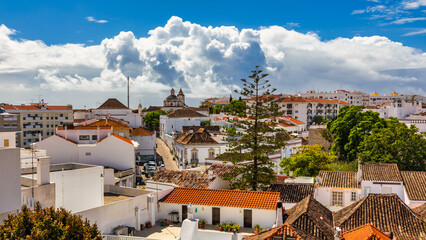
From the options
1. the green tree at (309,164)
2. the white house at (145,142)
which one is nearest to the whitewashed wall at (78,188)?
the green tree at (309,164)

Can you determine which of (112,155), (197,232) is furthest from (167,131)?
(197,232)

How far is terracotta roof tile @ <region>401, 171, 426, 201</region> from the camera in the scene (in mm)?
21688

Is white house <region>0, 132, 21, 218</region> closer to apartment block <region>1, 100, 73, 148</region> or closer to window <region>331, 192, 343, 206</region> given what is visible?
window <region>331, 192, 343, 206</region>

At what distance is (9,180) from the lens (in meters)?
12.4

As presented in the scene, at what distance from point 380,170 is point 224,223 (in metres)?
12.6

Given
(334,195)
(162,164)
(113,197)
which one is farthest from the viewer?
(162,164)

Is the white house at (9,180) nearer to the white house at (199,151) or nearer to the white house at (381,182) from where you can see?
the white house at (381,182)

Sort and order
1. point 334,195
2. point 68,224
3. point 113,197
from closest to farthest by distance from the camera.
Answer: point 68,224, point 113,197, point 334,195

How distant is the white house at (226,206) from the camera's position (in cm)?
1684

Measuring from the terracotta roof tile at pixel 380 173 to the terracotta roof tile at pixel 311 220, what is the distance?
7.13m

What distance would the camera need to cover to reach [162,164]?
148 feet

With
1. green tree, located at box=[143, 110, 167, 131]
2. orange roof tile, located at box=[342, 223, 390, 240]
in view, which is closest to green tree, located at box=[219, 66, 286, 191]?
orange roof tile, located at box=[342, 223, 390, 240]

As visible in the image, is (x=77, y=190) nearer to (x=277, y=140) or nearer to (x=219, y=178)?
(x=219, y=178)

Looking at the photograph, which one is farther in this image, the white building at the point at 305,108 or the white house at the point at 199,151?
the white building at the point at 305,108
